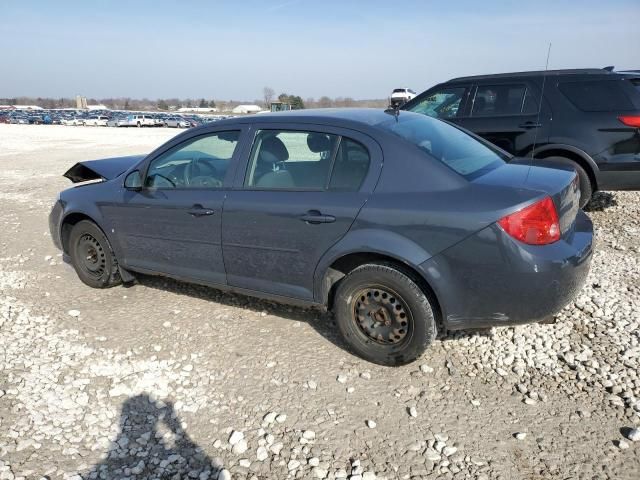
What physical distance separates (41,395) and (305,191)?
2.16 metres

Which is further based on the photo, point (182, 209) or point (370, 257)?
point (182, 209)

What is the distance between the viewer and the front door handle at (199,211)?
371 cm

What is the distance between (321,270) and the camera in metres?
3.31

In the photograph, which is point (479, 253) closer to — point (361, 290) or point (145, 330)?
point (361, 290)

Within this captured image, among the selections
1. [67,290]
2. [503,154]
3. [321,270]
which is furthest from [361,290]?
[67,290]

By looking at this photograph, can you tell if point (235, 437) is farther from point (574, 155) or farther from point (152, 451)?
point (574, 155)

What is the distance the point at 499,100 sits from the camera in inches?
254

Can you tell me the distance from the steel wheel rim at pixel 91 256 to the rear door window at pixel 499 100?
5016 millimetres

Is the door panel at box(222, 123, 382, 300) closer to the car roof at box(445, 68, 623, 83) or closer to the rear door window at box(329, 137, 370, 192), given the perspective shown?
→ the rear door window at box(329, 137, 370, 192)

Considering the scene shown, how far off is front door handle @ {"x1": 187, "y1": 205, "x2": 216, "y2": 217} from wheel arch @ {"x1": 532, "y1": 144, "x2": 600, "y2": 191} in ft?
Result: 13.4

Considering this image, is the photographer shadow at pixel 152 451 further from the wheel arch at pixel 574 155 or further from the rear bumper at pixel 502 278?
the wheel arch at pixel 574 155

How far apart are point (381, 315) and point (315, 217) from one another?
79cm

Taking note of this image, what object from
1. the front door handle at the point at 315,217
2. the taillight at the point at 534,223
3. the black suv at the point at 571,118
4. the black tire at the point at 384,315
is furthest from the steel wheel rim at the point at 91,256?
the black suv at the point at 571,118

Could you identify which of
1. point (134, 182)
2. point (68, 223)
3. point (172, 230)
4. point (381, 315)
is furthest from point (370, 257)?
point (68, 223)
